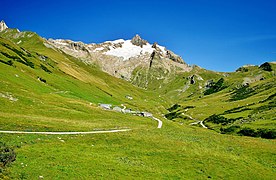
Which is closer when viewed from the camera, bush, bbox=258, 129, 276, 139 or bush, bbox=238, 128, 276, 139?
bush, bbox=258, 129, 276, 139

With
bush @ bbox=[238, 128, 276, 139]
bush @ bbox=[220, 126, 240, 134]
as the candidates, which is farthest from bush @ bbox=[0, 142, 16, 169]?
bush @ bbox=[220, 126, 240, 134]

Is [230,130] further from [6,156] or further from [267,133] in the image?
[6,156]

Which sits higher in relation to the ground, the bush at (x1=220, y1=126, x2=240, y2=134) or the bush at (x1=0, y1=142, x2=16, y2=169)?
the bush at (x1=220, y1=126, x2=240, y2=134)

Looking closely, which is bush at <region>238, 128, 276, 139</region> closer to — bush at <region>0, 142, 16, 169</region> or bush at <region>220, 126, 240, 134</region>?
bush at <region>220, 126, 240, 134</region>

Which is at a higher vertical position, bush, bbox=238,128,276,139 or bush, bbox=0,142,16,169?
bush, bbox=238,128,276,139

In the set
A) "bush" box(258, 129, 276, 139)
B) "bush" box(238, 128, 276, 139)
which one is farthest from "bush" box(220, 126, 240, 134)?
"bush" box(258, 129, 276, 139)

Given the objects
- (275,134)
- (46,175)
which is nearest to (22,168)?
(46,175)

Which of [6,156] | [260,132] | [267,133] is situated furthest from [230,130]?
[6,156]

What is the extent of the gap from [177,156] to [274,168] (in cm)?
1697

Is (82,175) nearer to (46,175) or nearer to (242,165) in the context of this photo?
(46,175)

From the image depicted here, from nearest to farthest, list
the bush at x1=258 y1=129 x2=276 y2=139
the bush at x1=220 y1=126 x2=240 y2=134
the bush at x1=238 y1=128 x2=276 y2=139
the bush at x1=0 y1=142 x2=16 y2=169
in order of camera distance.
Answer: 1. the bush at x1=0 y1=142 x2=16 y2=169
2. the bush at x1=258 y1=129 x2=276 y2=139
3. the bush at x1=238 y1=128 x2=276 y2=139
4. the bush at x1=220 y1=126 x2=240 y2=134

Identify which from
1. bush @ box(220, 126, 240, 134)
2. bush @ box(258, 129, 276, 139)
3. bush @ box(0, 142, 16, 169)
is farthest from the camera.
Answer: bush @ box(220, 126, 240, 134)

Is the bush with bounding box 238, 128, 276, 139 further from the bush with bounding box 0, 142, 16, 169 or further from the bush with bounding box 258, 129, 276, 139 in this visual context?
the bush with bounding box 0, 142, 16, 169

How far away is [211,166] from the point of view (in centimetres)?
4259
